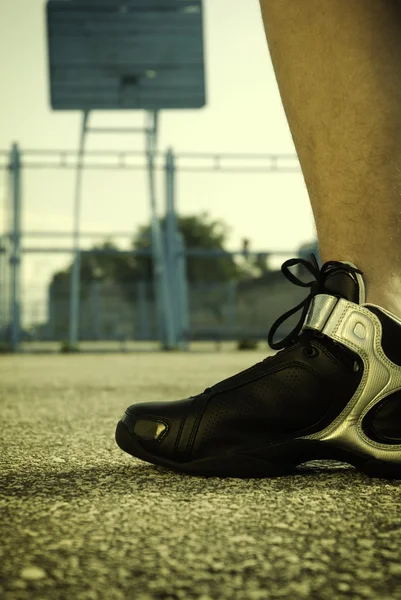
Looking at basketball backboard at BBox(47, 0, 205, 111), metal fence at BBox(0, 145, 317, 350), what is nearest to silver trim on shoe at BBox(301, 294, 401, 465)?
metal fence at BBox(0, 145, 317, 350)

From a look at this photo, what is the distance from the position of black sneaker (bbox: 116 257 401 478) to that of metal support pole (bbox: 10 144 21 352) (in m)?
8.14

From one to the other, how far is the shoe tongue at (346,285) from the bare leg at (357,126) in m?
0.02

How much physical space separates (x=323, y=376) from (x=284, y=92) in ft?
1.39

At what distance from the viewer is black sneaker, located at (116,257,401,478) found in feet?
3.09

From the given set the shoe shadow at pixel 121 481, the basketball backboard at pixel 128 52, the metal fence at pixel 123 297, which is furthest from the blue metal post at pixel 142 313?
the shoe shadow at pixel 121 481

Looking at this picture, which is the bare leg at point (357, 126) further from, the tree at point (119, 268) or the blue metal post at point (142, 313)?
the blue metal post at point (142, 313)

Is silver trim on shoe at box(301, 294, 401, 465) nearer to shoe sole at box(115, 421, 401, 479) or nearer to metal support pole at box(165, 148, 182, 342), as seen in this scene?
shoe sole at box(115, 421, 401, 479)

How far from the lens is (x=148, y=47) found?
11.5m

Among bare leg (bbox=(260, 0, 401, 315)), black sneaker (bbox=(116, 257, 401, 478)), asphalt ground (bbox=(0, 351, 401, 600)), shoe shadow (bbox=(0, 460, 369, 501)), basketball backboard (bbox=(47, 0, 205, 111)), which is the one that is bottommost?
shoe shadow (bbox=(0, 460, 369, 501))

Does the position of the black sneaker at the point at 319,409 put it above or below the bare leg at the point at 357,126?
below

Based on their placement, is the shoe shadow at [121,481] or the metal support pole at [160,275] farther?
the metal support pole at [160,275]

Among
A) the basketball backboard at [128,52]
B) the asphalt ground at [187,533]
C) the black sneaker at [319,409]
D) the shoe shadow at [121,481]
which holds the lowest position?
the shoe shadow at [121,481]

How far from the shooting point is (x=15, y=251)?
8844mm

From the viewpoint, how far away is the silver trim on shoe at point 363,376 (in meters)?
0.94
